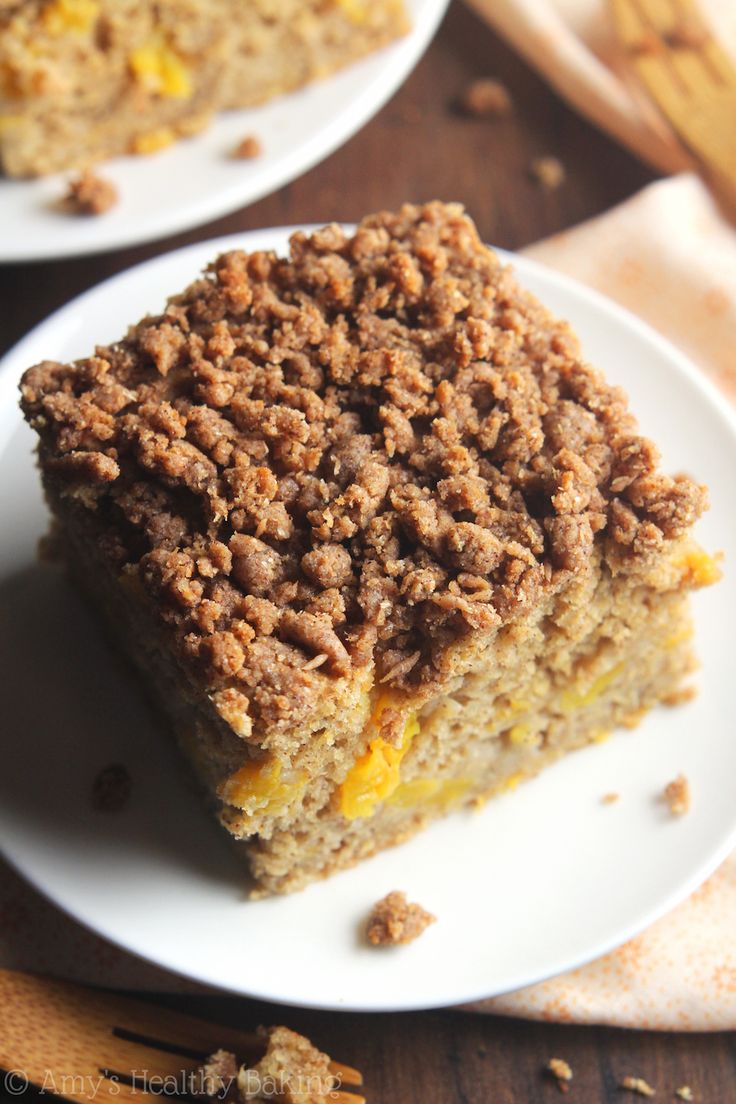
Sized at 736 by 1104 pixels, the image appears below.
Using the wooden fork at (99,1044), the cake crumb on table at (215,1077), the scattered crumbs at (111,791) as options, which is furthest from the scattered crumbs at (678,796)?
the scattered crumbs at (111,791)

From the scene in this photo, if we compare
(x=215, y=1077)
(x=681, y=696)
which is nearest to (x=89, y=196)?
(x=681, y=696)

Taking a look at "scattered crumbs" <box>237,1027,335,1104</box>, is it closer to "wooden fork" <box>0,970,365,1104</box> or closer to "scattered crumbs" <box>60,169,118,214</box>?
"wooden fork" <box>0,970,365,1104</box>

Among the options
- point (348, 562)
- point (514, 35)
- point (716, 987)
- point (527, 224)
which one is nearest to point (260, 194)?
point (527, 224)

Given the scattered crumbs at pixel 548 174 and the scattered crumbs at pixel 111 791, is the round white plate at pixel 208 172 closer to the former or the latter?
the scattered crumbs at pixel 548 174

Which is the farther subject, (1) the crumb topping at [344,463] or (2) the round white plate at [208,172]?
(2) the round white plate at [208,172]

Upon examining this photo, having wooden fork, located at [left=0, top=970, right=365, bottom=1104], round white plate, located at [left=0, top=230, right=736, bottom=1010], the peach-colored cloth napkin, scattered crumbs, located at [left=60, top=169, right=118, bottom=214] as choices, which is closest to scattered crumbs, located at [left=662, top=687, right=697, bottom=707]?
round white plate, located at [left=0, top=230, right=736, bottom=1010]
